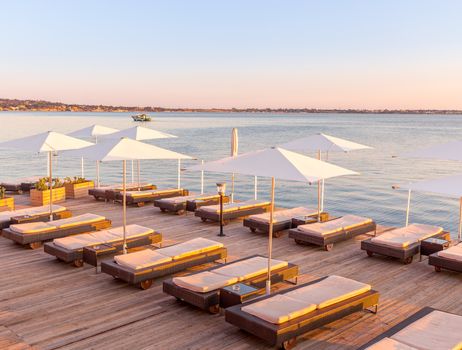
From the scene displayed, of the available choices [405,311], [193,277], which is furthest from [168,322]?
[405,311]

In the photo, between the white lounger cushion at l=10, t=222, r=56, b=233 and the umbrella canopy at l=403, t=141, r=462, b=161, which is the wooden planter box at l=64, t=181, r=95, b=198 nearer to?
the white lounger cushion at l=10, t=222, r=56, b=233

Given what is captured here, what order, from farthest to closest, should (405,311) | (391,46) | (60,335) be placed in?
(391,46)
(405,311)
(60,335)

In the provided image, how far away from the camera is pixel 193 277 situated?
641 centimetres

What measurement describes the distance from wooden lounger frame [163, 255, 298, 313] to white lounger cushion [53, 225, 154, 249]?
2435mm

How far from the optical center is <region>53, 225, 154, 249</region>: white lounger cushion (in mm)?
8156

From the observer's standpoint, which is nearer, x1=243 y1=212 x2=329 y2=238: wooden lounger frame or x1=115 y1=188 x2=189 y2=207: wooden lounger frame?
x1=243 y1=212 x2=329 y2=238: wooden lounger frame

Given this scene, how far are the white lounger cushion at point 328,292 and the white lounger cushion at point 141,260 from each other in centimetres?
233

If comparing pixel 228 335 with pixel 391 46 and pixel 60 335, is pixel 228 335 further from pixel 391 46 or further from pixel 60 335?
pixel 391 46

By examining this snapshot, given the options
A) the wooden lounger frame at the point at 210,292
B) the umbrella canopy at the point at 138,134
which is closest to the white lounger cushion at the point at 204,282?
the wooden lounger frame at the point at 210,292

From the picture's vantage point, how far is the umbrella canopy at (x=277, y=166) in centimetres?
570

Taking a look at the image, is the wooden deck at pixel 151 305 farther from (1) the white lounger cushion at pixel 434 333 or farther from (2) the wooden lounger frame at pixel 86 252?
(1) the white lounger cushion at pixel 434 333

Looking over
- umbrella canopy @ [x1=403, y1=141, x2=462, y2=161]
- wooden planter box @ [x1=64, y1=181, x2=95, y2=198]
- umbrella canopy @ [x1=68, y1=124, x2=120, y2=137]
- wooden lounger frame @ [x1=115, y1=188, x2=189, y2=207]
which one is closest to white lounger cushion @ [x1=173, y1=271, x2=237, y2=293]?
umbrella canopy @ [x1=403, y1=141, x2=462, y2=161]

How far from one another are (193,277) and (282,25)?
38.2 meters

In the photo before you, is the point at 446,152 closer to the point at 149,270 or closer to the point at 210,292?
the point at 210,292
